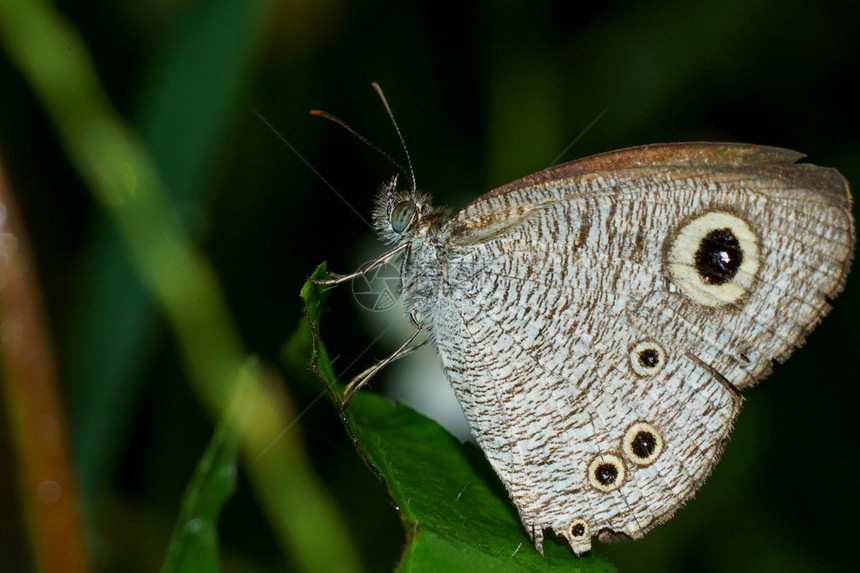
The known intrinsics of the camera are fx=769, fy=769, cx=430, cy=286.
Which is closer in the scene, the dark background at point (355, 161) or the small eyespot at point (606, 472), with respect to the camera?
the small eyespot at point (606, 472)

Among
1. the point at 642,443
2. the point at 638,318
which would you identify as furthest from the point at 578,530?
the point at 638,318

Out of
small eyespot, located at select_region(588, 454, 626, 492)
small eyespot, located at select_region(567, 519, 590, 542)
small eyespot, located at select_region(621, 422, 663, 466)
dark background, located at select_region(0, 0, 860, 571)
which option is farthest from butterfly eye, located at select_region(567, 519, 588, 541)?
dark background, located at select_region(0, 0, 860, 571)

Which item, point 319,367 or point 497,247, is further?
point 497,247

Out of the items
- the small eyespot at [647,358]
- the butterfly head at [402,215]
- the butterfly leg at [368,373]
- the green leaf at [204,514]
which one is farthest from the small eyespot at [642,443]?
the green leaf at [204,514]

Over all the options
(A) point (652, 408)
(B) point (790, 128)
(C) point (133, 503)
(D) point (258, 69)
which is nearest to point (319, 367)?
(A) point (652, 408)

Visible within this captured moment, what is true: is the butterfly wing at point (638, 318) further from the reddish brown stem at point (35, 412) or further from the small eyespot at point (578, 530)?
the reddish brown stem at point (35, 412)

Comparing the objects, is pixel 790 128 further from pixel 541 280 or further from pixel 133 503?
pixel 133 503
